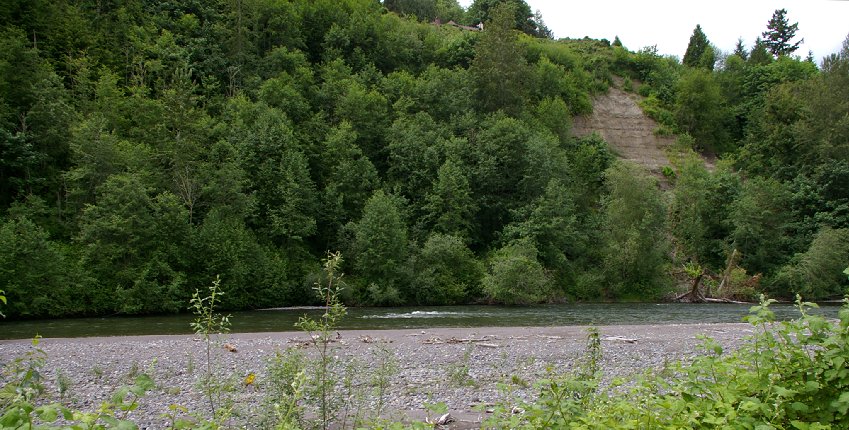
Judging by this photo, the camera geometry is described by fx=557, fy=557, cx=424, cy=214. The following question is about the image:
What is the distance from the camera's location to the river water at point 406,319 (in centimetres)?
2372

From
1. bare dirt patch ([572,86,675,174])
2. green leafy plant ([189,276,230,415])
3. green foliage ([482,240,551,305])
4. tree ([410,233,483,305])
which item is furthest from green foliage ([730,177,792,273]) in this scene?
green leafy plant ([189,276,230,415])

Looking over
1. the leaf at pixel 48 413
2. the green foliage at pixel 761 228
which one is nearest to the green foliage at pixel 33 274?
the leaf at pixel 48 413

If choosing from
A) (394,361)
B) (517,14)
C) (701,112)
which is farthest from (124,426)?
(517,14)

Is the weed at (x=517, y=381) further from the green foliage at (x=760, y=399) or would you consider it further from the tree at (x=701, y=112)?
the tree at (x=701, y=112)

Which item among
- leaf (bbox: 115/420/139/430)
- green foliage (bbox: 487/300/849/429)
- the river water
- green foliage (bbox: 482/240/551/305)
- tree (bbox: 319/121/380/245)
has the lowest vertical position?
the river water

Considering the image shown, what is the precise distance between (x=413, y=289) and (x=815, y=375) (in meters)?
34.9

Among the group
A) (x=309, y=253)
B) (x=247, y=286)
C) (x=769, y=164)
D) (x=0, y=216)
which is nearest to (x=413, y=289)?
(x=309, y=253)

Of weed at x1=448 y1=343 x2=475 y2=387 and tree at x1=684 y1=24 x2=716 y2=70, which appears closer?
weed at x1=448 y1=343 x2=475 y2=387

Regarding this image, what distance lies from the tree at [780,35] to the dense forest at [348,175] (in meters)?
43.5

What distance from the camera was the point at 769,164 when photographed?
54.9 metres

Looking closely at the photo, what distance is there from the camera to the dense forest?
107 feet

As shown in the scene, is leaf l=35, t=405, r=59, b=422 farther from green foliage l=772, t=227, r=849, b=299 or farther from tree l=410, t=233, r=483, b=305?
green foliage l=772, t=227, r=849, b=299

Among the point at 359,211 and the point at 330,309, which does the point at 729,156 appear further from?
the point at 330,309

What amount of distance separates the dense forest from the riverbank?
13.7 m
